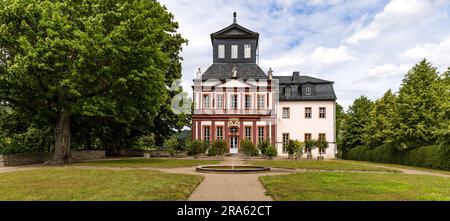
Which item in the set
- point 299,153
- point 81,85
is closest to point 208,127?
point 299,153

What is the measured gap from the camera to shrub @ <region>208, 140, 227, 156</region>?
113 feet

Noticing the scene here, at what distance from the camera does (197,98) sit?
43.6m

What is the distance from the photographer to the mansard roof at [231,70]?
146 feet

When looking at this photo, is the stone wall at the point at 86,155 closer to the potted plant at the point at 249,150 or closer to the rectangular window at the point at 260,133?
the potted plant at the point at 249,150

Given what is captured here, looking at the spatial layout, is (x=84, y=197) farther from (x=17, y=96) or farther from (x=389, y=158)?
(x=389, y=158)

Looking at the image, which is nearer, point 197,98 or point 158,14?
point 158,14

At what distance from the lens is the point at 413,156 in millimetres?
26828

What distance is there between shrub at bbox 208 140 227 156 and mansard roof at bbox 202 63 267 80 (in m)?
11.0

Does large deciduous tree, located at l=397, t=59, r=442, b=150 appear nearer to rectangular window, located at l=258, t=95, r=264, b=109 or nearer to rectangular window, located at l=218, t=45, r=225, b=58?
rectangular window, located at l=258, t=95, r=264, b=109

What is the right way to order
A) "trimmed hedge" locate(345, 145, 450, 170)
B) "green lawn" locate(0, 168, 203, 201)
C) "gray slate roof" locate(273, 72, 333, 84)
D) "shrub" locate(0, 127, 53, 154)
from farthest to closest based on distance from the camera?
"gray slate roof" locate(273, 72, 333, 84)
"shrub" locate(0, 127, 53, 154)
"trimmed hedge" locate(345, 145, 450, 170)
"green lawn" locate(0, 168, 203, 201)

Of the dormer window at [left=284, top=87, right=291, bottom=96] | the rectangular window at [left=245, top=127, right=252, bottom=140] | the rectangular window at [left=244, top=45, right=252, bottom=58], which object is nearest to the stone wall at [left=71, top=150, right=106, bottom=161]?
the rectangular window at [left=245, top=127, right=252, bottom=140]

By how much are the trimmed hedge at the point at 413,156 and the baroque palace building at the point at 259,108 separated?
747 centimetres

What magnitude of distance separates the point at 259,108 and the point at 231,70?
6.03m
